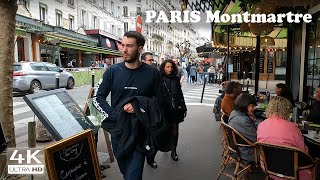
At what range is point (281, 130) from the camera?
3.41 meters

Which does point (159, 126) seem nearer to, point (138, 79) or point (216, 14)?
point (138, 79)

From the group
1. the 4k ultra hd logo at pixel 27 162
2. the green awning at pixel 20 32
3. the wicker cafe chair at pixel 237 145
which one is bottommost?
the wicker cafe chair at pixel 237 145

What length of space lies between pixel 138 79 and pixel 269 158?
1.59m

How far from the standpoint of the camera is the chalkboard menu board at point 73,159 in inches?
86.5

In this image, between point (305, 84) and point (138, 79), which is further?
point (305, 84)

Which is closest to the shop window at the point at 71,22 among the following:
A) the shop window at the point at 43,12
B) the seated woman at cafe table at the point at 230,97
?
the shop window at the point at 43,12

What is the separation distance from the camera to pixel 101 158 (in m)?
5.54

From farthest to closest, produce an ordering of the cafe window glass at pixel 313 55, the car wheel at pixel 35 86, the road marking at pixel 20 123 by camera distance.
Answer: the car wheel at pixel 35 86 < the road marking at pixel 20 123 < the cafe window glass at pixel 313 55

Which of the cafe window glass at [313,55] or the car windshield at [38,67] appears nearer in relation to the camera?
the cafe window glass at [313,55]

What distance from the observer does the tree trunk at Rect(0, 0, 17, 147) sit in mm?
4066

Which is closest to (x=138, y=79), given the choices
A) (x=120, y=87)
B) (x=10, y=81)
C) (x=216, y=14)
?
(x=120, y=87)

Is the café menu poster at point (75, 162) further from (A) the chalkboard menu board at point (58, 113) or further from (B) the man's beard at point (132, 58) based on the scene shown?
(A) the chalkboard menu board at point (58, 113)

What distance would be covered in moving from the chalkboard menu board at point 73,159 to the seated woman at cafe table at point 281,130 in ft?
6.14

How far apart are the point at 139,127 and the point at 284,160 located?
4.97 feet
